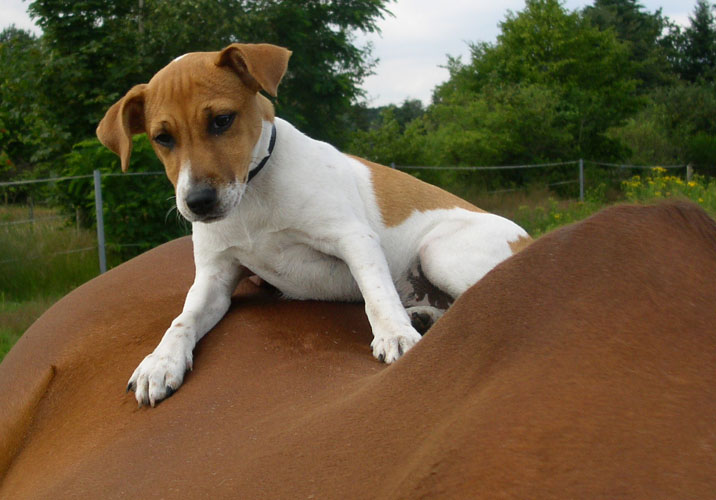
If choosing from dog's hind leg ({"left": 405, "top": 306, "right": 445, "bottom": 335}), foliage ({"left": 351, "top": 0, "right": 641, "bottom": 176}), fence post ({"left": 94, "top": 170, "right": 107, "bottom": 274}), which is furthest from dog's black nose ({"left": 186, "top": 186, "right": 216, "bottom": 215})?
foliage ({"left": 351, "top": 0, "right": 641, "bottom": 176})

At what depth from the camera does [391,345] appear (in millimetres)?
2080

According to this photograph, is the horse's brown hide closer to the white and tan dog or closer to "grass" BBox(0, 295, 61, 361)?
the white and tan dog

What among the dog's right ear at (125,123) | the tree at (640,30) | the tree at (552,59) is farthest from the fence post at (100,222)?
the tree at (640,30)

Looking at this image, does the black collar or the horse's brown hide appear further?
the black collar

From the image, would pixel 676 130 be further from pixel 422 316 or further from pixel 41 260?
pixel 422 316

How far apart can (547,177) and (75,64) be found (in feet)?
34.2

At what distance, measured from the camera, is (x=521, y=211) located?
13.5 metres

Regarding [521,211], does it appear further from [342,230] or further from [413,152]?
→ [342,230]

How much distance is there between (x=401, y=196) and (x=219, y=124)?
87 centimetres

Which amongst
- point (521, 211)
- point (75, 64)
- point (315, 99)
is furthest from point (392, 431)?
point (315, 99)

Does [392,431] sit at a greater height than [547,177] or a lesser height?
greater

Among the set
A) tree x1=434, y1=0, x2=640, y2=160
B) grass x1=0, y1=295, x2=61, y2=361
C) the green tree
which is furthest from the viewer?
tree x1=434, y1=0, x2=640, y2=160

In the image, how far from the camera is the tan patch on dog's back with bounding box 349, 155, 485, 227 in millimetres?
2943

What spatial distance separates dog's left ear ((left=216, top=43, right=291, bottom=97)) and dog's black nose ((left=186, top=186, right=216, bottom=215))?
38cm
